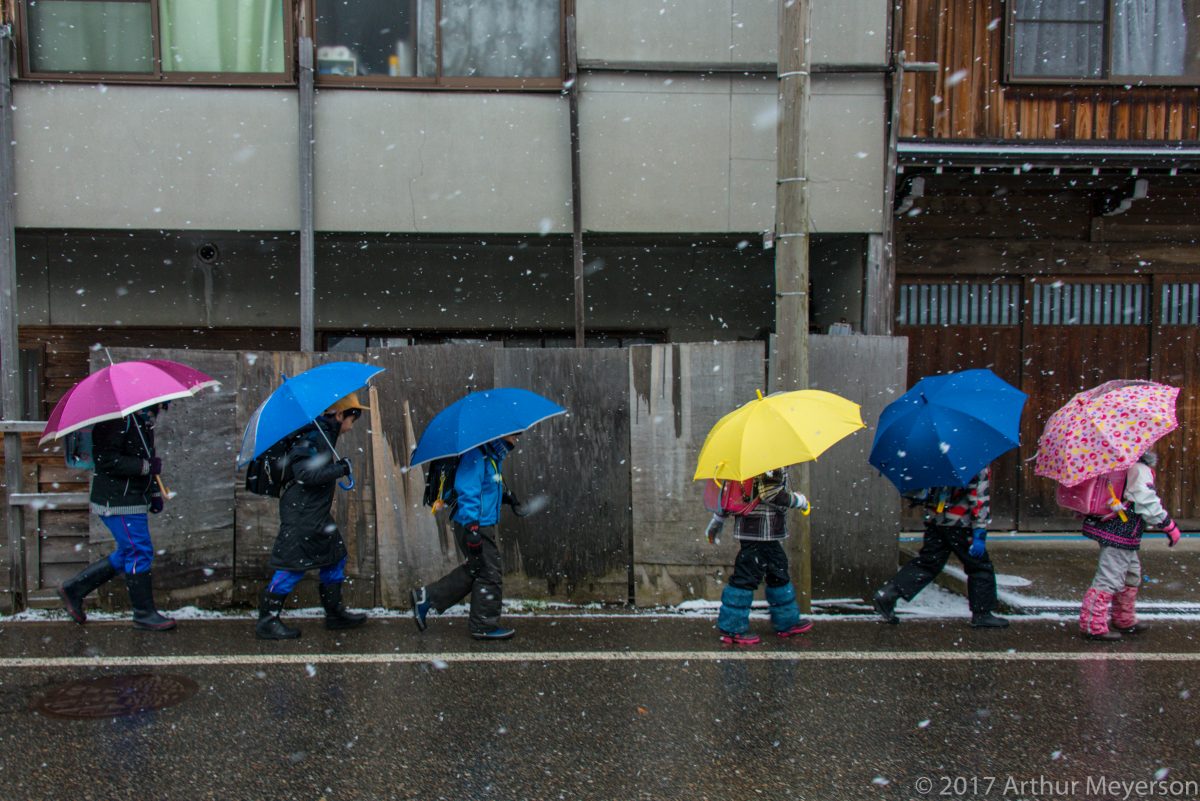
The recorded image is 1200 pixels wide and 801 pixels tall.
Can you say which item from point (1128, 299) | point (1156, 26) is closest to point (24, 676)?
point (1128, 299)

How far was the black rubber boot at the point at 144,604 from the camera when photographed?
5.80 meters

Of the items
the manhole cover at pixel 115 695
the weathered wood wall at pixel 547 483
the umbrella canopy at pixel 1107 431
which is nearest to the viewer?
the manhole cover at pixel 115 695

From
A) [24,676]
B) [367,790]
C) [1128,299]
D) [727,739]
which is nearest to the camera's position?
[367,790]

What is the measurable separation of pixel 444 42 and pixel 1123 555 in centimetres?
742

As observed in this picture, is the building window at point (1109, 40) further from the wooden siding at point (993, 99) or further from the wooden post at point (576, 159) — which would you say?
the wooden post at point (576, 159)

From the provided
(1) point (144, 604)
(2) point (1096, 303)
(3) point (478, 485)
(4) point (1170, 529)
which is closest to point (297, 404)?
(3) point (478, 485)

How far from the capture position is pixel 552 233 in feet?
29.2

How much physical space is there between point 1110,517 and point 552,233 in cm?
553

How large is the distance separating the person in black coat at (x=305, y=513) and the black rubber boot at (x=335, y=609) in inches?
7.8

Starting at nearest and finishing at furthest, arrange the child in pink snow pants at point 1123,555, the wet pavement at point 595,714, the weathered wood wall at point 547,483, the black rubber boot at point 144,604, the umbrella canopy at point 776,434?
the wet pavement at point 595,714 < the umbrella canopy at point 776,434 < the child in pink snow pants at point 1123,555 < the black rubber boot at point 144,604 < the weathered wood wall at point 547,483

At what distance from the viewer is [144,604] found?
5.84 m

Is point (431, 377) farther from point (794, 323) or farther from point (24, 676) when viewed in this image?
point (24, 676)

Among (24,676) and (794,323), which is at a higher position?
(794,323)

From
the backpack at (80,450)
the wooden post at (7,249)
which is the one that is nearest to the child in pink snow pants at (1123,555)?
the backpack at (80,450)
